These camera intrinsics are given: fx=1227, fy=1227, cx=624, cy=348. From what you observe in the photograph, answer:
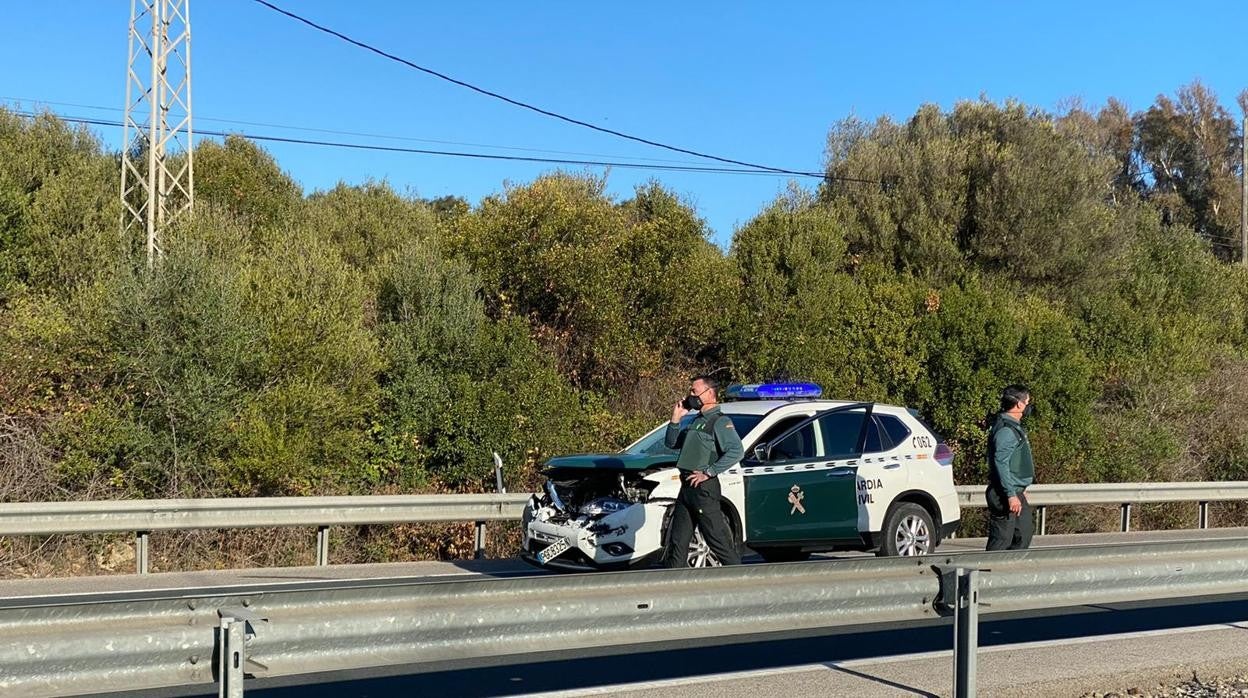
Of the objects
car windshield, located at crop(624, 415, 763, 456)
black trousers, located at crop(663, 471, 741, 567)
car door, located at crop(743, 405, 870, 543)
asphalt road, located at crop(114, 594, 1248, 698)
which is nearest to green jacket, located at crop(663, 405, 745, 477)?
black trousers, located at crop(663, 471, 741, 567)

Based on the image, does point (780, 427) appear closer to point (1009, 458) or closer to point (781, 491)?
point (781, 491)

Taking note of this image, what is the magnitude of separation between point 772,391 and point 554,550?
285cm

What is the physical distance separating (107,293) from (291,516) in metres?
5.83

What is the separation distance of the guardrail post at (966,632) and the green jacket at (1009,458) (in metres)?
2.73

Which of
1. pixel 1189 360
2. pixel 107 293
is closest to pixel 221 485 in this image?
pixel 107 293

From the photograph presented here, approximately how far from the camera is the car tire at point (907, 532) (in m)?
11.5

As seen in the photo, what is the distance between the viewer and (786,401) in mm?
11656

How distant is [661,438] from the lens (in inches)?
468

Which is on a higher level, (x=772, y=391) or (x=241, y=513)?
(x=772, y=391)

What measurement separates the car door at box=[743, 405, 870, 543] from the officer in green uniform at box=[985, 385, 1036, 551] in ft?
6.55

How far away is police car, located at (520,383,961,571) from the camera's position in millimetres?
10133

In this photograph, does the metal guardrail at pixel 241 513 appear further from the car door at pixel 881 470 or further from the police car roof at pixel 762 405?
the car door at pixel 881 470

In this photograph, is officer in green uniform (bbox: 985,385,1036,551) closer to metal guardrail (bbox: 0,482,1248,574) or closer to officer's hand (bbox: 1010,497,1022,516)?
officer's hand (bbox: 1010,497,1022,516)

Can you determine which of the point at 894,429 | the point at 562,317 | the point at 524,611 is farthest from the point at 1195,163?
the point at 524,611
